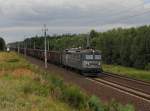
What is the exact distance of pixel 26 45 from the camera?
151500 millimetres

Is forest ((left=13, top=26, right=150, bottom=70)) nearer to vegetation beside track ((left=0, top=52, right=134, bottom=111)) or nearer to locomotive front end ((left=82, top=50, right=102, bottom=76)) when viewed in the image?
locomotive front end ((left=82, top=50, right=102, bottom=76))

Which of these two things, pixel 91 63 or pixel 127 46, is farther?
pixel 127 46

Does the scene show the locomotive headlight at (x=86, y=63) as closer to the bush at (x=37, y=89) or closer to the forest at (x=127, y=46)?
the forest at (x=127, y=46)

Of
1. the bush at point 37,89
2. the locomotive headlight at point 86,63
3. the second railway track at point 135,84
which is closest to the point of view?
the bush at point 37,89

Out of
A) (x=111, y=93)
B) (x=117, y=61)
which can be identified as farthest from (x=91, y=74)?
(x=117, y=61)

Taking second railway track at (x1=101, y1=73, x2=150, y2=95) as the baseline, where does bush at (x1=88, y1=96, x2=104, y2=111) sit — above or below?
above

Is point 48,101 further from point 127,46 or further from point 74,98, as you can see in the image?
point 127,46

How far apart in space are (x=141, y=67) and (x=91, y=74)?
1964 cm

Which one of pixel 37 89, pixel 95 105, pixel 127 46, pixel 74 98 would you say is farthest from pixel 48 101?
pixel 127 46

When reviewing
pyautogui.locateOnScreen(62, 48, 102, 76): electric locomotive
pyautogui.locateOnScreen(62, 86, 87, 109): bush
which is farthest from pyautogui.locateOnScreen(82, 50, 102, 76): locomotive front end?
pyautogui.locateOnScreen(62, 86, 87, 109): bush

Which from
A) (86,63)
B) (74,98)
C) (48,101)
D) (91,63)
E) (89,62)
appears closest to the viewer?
(48,101)

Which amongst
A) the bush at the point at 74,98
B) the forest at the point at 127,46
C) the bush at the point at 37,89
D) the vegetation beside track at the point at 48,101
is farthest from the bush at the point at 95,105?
the forest at the point at 127,46

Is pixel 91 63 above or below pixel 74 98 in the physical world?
above

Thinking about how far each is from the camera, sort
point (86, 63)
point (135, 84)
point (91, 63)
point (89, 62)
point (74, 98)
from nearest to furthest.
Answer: point (74, 98), point (135, 84), point (86, 63), point (89, 62), point (91, 63)
